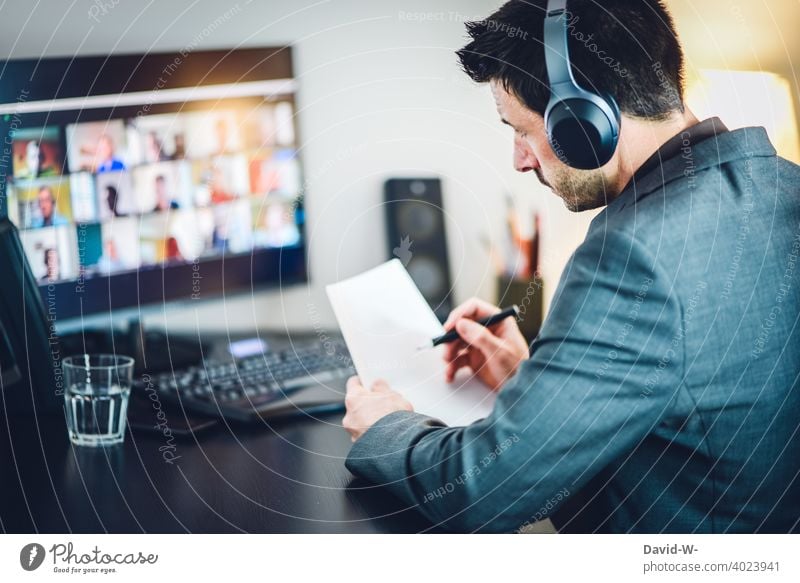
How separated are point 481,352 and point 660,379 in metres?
0.35

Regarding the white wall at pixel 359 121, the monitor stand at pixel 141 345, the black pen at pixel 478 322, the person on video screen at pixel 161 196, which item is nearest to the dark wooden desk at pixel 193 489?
the black pen at pixel 478 322

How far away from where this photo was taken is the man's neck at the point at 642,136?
30.9 inches

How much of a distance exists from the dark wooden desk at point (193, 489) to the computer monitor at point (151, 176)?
0.34 metres

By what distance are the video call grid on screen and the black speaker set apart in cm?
18

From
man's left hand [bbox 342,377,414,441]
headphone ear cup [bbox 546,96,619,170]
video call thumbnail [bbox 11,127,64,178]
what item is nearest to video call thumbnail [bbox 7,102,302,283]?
video call thumbnail [bbox 11,127,64,178]

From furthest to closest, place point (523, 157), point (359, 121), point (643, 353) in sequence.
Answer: point (359, 121) < point (523, 157) < point (643, 353)

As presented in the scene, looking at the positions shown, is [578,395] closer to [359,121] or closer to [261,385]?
[261,385]

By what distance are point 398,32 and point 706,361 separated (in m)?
0.75

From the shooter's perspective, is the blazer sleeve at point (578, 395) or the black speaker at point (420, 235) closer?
the blazer sleeve at point (578, 395)

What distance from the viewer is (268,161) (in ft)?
4.18

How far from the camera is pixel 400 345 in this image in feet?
3.13

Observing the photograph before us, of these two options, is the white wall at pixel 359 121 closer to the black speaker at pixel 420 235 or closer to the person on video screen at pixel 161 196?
the black speaker at pixel 420 235

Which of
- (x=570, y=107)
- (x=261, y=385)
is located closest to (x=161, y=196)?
(x=261, y=385)

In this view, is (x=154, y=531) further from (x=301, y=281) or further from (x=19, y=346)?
(x=301, y=281)
